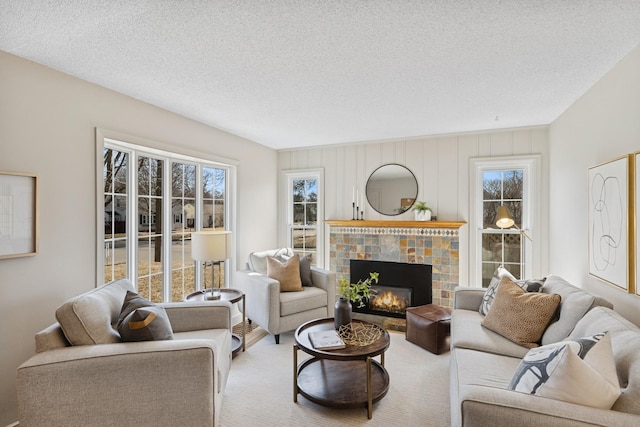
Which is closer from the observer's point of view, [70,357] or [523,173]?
[70,357]

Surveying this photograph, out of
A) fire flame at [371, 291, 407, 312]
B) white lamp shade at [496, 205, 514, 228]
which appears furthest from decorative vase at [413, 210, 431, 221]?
fire flame at [371, 291, 407, 312]

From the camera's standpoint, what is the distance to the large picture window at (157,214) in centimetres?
294

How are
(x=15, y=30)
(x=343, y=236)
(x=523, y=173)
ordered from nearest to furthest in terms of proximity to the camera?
(x=15, y=30) → (x=523, y=173) → (x=343, y=236)

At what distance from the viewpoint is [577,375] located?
1.31m

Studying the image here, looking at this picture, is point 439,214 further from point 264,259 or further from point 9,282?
point 9,282

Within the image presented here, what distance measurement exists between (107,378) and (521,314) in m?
2.60

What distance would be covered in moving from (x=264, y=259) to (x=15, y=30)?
2.93m

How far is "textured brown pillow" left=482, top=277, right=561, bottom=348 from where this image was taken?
2.26 metres

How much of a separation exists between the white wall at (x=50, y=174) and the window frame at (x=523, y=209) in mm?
3796

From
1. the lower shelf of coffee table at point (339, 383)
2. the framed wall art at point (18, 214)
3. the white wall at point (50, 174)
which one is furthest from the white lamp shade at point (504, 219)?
the framed wall art at point (18, 214)

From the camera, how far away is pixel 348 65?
227 cm

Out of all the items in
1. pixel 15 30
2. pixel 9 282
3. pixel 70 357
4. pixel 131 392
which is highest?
pixel 15 30

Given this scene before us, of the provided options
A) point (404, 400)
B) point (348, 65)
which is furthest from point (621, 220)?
point (348, 65)

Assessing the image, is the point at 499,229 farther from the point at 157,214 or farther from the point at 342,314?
the point at 157,214
